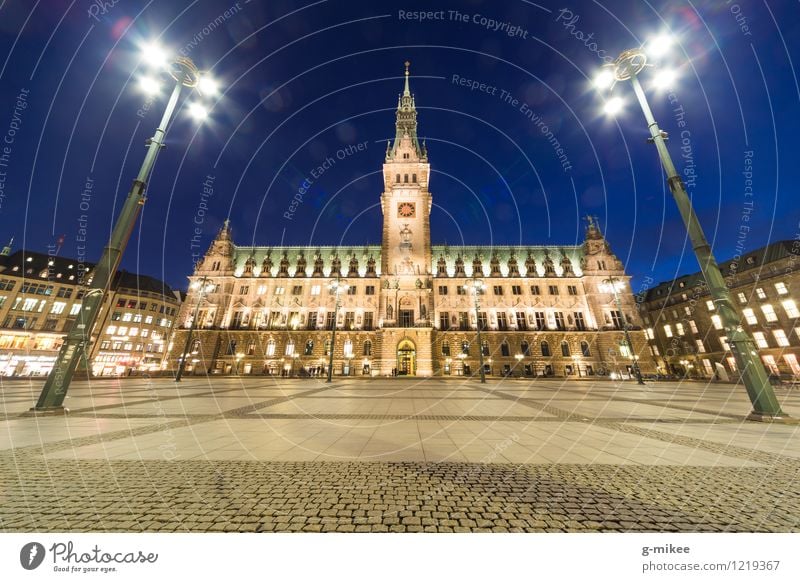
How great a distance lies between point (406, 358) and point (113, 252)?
32224 millimetres

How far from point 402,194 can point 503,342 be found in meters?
27.1

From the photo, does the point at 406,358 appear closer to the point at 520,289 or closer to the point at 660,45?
the point at 520,289

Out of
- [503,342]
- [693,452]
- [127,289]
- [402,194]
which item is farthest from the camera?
[127,289]

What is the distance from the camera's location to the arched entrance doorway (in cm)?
3756

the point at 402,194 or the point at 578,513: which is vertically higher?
the point at 402,194

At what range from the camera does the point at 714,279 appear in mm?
9312

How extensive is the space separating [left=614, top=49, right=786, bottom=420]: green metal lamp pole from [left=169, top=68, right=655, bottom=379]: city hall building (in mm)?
28692

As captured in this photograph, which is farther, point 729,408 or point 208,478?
point 729,408

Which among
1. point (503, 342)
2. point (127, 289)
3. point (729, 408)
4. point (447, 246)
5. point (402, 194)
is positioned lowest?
point (729, 408)

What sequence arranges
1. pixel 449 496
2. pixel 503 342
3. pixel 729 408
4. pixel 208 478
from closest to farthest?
pixel 449 496
pixel 208 478
pixel 729 408
pixel 503 342

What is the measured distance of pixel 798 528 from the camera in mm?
3105

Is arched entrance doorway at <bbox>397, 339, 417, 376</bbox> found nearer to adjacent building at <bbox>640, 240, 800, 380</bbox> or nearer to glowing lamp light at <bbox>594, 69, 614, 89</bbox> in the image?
glowing lamp light at <bbox>594, 69, 614, 89</bbox>
